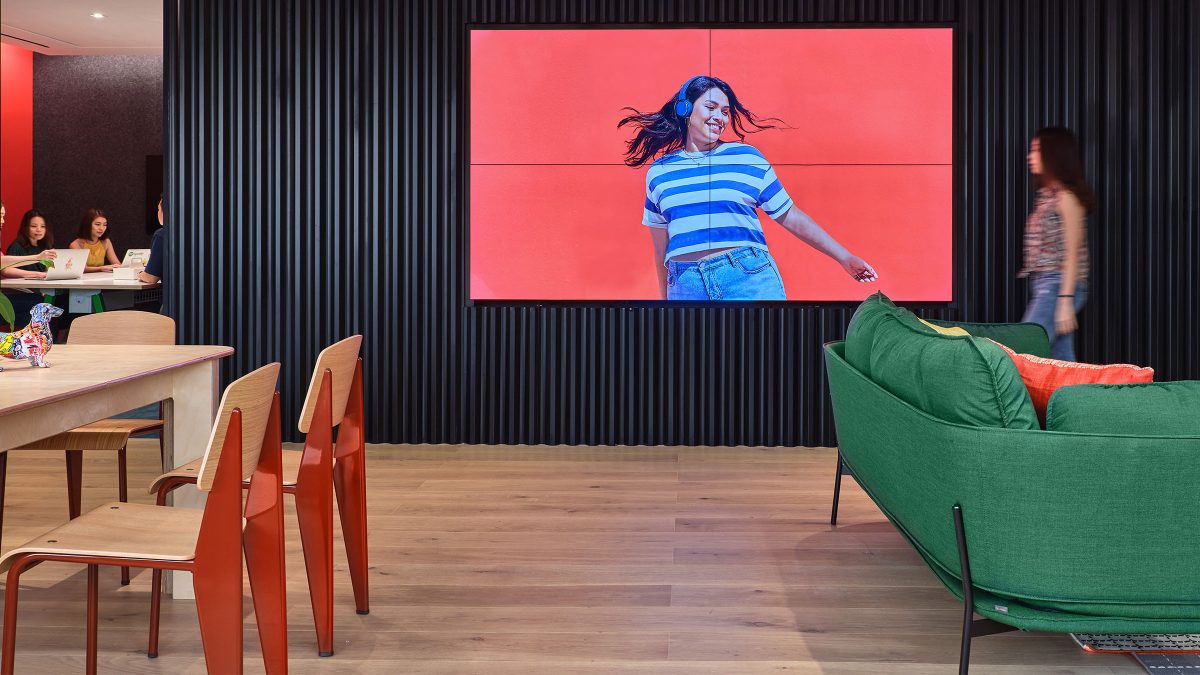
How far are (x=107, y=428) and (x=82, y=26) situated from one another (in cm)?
619

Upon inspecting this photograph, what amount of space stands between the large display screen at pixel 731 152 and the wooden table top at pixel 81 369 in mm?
2549

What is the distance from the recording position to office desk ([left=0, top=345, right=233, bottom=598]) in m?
2.31

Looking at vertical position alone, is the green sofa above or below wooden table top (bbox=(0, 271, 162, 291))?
below

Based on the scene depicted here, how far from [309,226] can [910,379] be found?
3.84m

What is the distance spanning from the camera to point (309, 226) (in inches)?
221

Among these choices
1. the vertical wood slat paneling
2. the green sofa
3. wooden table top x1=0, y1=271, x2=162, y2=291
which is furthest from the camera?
wooden table top x1=0, y1=271, x2=162, y2=291

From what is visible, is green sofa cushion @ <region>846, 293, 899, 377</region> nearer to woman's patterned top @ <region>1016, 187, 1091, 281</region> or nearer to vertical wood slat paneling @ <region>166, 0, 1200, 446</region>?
woman's patterned top @ <region>1016, 187, 1091, 281</region>

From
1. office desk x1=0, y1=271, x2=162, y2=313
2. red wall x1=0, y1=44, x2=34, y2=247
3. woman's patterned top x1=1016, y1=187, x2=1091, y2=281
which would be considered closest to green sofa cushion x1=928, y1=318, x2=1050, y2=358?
woman's patterned top x1=1016, y1=187, x2=1091, y2=281

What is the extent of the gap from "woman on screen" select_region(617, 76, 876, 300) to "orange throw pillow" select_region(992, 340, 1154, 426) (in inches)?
113

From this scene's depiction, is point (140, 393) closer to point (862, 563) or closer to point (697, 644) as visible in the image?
point (697, 644)

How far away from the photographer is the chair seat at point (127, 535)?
2.14 meters

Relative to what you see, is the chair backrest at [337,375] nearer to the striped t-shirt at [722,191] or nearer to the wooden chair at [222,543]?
the wooden chair at [222,543]

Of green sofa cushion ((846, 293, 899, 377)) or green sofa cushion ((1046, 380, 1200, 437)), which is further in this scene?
green sofa cushion ((846, 293, 899, 377))

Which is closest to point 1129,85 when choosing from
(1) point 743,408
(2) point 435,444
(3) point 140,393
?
(1) point 743,408
